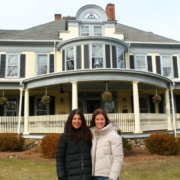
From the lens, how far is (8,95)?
49.3ft

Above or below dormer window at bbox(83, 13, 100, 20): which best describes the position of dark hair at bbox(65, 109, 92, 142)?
below

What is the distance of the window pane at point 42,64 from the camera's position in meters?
14.7

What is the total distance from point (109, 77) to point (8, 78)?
6.84m

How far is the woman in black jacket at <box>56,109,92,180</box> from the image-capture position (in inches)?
114

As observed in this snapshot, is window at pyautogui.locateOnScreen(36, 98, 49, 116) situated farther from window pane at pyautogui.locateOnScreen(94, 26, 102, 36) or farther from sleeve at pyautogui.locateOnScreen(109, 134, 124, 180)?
sleeve at pyautogui.locateOnScreen(109, 134, 124, 180)

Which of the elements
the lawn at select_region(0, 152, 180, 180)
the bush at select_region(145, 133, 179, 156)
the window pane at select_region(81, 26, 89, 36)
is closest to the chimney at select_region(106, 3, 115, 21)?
the window pane at select_region(81, 26, 89, 36)

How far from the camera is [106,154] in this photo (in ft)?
9.68

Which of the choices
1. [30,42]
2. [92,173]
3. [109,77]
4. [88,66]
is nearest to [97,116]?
[92,173]

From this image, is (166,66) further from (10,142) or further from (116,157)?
(116,157)

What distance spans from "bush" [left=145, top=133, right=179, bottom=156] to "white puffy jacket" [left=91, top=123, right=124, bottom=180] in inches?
268

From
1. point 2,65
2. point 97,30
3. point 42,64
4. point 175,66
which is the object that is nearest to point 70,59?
point 42,64

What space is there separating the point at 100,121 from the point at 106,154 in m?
0.42

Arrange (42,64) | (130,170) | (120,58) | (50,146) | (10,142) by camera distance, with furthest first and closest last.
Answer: (42,64)
(120,58)
(10,142)
(50,146)
(130,170)

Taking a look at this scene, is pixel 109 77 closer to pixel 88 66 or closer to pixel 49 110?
pixel 88 66
